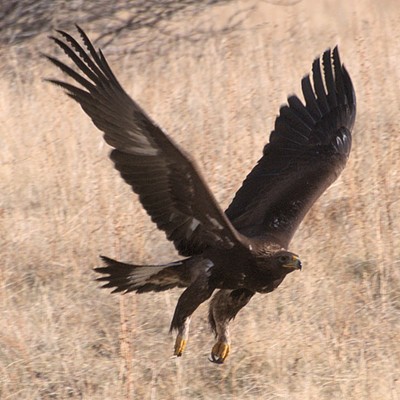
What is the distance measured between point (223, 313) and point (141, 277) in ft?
1.74

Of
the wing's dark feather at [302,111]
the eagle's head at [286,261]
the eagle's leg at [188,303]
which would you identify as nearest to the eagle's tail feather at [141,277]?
the eagle's leg at [188,303]

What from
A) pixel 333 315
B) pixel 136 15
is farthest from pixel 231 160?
pixel 136 15

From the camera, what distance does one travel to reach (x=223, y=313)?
239 inches

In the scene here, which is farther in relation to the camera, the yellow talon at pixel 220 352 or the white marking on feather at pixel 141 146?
the yellow talon at pixel 220 352

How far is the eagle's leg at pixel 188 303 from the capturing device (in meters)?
5.74

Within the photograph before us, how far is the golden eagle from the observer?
5.13 metres

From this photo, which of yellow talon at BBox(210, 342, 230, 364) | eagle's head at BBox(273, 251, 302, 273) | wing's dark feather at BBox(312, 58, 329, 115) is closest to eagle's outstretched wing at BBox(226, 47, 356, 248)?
wing's dark feather at BBox(312, 58, 329, 115)

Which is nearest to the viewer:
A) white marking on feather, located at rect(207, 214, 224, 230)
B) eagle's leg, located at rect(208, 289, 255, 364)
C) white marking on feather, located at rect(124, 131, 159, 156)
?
white marking on feather, located at rect(124, 131, 159, 156)

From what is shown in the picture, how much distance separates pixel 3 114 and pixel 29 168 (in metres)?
0.92

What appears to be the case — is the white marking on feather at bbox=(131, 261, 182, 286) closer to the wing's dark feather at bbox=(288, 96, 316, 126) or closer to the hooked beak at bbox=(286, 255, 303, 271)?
the hooked beak at bbox=(286, 255, 303, 271)

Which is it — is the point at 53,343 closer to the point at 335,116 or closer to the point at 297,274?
the point at 297,274

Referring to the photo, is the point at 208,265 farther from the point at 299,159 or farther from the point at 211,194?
the point at 299,159

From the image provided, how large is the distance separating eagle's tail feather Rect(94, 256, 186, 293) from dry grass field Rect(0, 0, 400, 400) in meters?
0.43

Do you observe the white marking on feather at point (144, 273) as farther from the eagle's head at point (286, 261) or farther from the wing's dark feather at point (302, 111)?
the wing's dark feather at point (302, 111)
